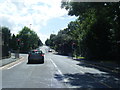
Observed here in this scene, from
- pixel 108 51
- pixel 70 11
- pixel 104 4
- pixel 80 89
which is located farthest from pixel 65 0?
pixel 108 51

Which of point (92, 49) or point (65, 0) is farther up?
point (65, 0)

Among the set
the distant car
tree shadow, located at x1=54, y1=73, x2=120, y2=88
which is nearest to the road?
tree shadow, located at x1=54, y1=73, x2=120, y2=88

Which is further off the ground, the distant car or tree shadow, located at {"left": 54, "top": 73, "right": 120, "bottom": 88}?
the distant car

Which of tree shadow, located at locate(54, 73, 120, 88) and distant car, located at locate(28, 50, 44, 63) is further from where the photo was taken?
distant car, located at locate(28, 50, 44, 63)

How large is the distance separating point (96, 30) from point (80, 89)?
24.8 metres

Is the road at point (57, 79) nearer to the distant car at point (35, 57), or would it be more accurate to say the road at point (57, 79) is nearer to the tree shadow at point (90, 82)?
the tree shadow at point (90, 82)

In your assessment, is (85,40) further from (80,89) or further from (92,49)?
(80,89)

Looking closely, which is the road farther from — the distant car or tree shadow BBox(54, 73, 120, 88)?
the distant car

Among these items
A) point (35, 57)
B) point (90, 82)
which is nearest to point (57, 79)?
point (90, 82)

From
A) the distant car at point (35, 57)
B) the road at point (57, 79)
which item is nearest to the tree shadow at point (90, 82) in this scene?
the road at point (57, 79)

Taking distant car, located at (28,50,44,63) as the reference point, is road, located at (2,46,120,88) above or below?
below

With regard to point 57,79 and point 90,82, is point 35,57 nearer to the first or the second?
point 57,79

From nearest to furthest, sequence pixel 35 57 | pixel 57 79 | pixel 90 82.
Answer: pixel 90 82
pixel 57 79
pixel 35 57

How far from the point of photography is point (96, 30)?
33.4 m
